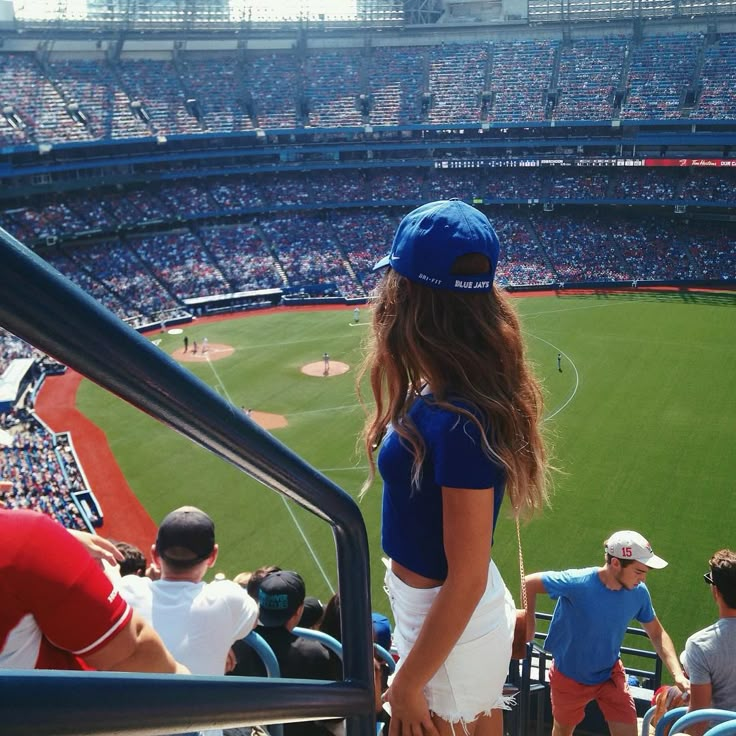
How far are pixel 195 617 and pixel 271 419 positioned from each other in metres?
24.5

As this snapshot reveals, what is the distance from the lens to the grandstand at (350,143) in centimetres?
4741

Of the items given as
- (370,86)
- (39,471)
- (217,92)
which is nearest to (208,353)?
(39,471)

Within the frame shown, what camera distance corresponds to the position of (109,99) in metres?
52.2

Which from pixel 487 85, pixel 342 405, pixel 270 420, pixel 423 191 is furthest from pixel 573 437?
pixel 487 85

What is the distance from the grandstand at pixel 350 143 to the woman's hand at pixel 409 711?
41751mm

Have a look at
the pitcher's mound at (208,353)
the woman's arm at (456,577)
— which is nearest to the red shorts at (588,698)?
the woman's arm at (456,577)

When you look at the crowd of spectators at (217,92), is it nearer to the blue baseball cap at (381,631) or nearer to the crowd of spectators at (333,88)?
the crowd of spectators at (333,88)

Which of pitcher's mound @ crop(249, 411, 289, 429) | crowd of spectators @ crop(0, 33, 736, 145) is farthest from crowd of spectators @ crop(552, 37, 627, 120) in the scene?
pitcher's mound @ crop(249, 411, 289, 429)

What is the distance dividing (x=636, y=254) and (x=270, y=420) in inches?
1268

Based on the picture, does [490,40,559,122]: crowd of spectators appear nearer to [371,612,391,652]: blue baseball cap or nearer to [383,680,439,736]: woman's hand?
[371,612,391,652]: blue baseball cap

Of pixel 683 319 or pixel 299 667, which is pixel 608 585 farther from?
pixel 683 319

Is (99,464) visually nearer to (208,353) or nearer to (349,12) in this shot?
(208,353)

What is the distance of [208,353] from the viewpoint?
117 ft

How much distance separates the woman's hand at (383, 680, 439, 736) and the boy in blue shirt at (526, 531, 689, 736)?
106 inches
